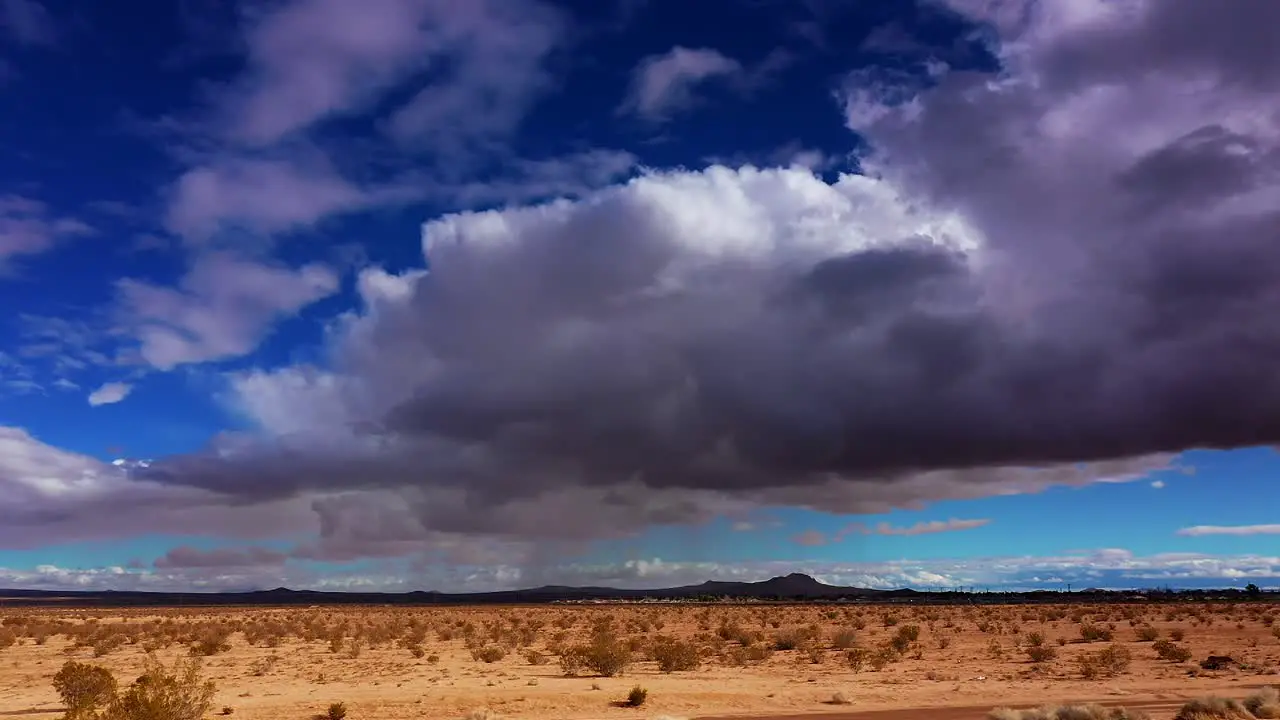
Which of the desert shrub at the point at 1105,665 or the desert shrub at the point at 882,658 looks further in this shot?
the desert shrub at the point at 882,658

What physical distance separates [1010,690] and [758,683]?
8.92 meters

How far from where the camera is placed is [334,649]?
5475 cm

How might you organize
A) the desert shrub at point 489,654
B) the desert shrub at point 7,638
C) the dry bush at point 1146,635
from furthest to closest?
1. the desert shrub at point 7,638
2. the dry bush at point 1146,635
3. the desert shrub at point 489,654

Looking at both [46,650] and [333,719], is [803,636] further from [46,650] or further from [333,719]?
[46,650]

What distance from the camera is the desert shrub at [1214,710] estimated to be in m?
24.3

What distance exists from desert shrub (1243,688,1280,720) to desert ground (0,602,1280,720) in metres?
2.18

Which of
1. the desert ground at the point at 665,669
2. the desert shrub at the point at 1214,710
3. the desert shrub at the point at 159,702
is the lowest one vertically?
the desert ground at the point at 665,669

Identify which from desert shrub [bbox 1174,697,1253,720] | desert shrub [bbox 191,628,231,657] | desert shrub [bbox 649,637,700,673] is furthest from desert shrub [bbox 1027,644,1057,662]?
desert shrub [bbox 191,628,231,657]

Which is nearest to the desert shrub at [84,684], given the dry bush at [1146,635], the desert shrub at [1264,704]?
the desert shrub at [1264,704]

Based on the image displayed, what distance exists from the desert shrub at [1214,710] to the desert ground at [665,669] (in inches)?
52.7

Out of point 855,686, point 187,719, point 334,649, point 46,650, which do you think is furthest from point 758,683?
point 46,650

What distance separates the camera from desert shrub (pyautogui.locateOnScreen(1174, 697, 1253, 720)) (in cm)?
2431

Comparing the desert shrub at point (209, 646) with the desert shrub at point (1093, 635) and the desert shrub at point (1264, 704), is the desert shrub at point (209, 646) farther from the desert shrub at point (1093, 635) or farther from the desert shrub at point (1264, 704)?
the desert shrub at point (1093, 635)

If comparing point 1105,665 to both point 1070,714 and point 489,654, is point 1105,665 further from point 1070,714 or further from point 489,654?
point 489,654
